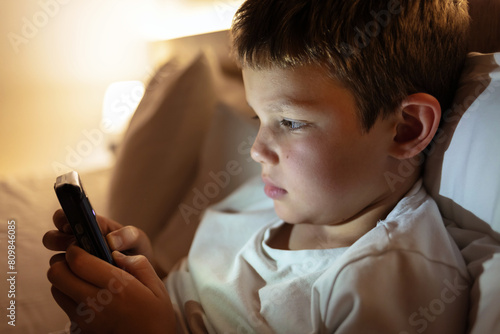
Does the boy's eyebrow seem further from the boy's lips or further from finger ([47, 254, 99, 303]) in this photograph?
finger ([47, 254, 99, 303])

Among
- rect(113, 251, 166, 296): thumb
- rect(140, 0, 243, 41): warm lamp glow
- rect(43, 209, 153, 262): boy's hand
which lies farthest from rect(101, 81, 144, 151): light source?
rect(113, 251, 166, 296): thumb

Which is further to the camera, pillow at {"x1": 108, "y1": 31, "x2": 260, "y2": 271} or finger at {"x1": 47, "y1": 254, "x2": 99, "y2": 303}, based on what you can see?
pillow at {"x1": 108, "y1": 31, "x2": 260, "y2": 271}

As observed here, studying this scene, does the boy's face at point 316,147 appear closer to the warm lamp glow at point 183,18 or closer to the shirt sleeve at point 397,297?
the shirt sleeve at point 397,297

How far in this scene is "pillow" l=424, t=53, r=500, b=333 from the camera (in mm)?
474

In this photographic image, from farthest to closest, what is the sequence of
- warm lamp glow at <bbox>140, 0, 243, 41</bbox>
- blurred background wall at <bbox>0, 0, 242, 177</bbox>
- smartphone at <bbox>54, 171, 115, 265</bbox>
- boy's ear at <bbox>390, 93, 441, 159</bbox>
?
warm lamp glow at <bbox>140, 0, 243, 41</bbox>, blurred background wall at <bbox>0, 0, 242, 177</bbox>, boy's ear at <bbox>390, 93, 441, 159</bbox>, smartphone at <bbox>54, 171, 115, 265</bbox>

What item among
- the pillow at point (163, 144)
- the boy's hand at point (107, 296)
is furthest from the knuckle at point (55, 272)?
the pillow at point (163, 144)

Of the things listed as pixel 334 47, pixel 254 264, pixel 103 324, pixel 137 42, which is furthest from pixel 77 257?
pixel 137 42

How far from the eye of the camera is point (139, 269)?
50 centimetres

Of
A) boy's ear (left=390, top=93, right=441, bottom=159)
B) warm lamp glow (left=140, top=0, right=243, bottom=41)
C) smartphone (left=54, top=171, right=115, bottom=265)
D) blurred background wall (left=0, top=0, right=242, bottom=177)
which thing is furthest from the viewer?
warm lamp glow (left=140, top=0, right=243, bottom=41)

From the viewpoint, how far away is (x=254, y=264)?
2.02 feet

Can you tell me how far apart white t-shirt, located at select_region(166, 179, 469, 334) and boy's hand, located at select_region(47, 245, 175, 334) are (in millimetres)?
112

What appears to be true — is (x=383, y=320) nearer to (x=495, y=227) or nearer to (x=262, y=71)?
(x=495, y=227)

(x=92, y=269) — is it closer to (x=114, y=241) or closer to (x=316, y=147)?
(x=114, y=241)

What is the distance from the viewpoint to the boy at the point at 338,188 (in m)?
0.45
